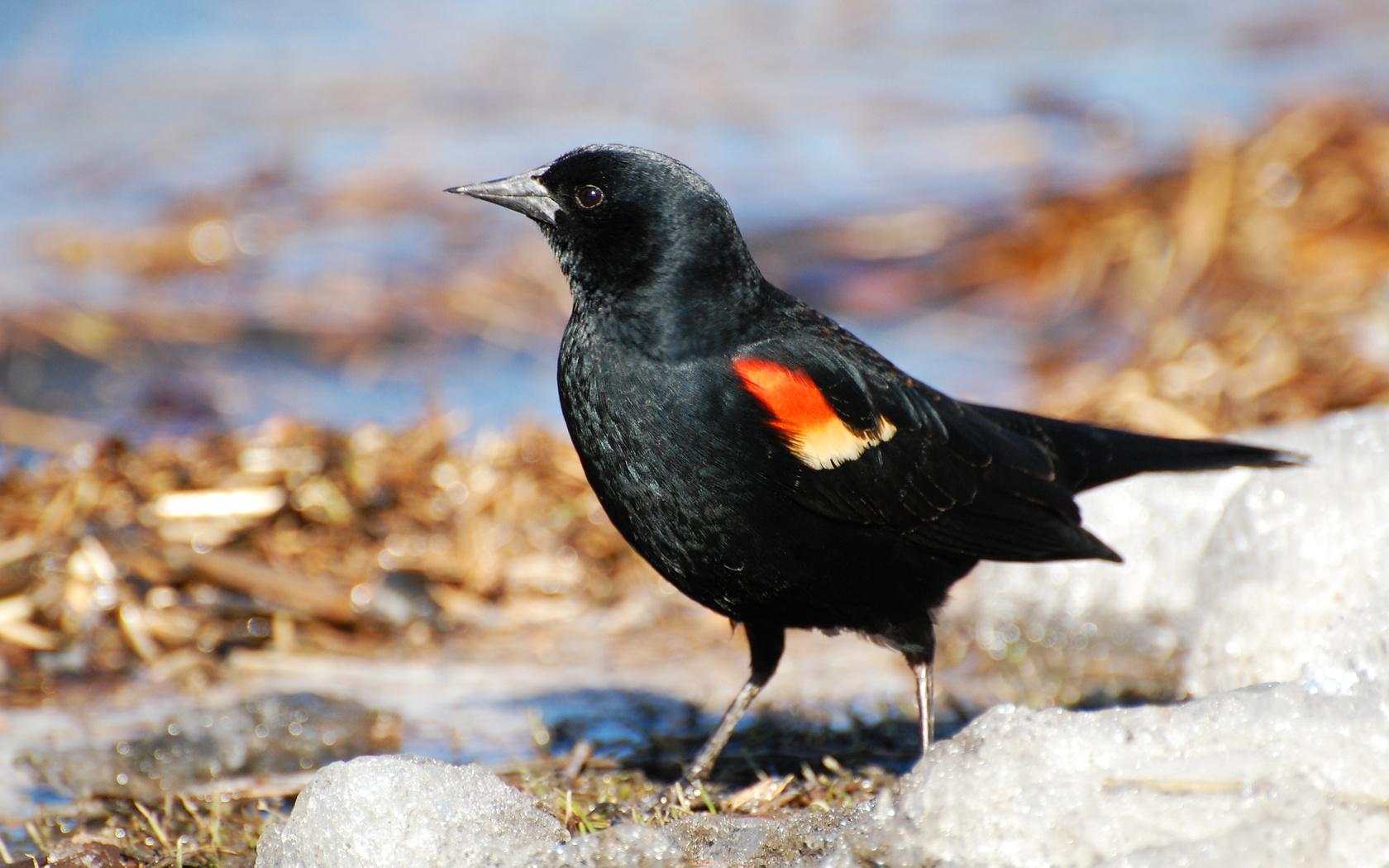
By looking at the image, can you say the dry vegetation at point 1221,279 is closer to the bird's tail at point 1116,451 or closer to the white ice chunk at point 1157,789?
the bird's tail at point 1116,451

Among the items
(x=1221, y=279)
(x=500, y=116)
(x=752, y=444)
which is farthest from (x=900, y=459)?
(x=500, y=116)

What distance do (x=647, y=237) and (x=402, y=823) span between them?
60.5 inches

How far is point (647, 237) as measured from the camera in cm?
364

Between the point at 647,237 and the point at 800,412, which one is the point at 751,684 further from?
the point at 647,237

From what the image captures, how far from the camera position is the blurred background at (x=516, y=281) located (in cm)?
484

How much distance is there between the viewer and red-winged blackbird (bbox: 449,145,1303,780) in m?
3.38

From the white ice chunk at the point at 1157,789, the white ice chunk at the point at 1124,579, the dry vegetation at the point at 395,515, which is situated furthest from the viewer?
the white ice chunk at the point at 1124,579

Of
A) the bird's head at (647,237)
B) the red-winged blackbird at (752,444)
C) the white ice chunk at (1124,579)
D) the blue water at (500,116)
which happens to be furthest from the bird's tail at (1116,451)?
the blue water at (500,116)

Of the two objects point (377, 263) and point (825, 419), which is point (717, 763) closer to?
point (825, 419)

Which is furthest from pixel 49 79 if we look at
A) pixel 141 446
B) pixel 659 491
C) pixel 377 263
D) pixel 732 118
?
pixel 659 491

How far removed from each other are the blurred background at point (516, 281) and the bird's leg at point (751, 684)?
0.88 feet

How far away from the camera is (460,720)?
4.30 meters

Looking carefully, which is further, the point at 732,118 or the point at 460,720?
the point at 732,118

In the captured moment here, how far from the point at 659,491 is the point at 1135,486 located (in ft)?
7.48
